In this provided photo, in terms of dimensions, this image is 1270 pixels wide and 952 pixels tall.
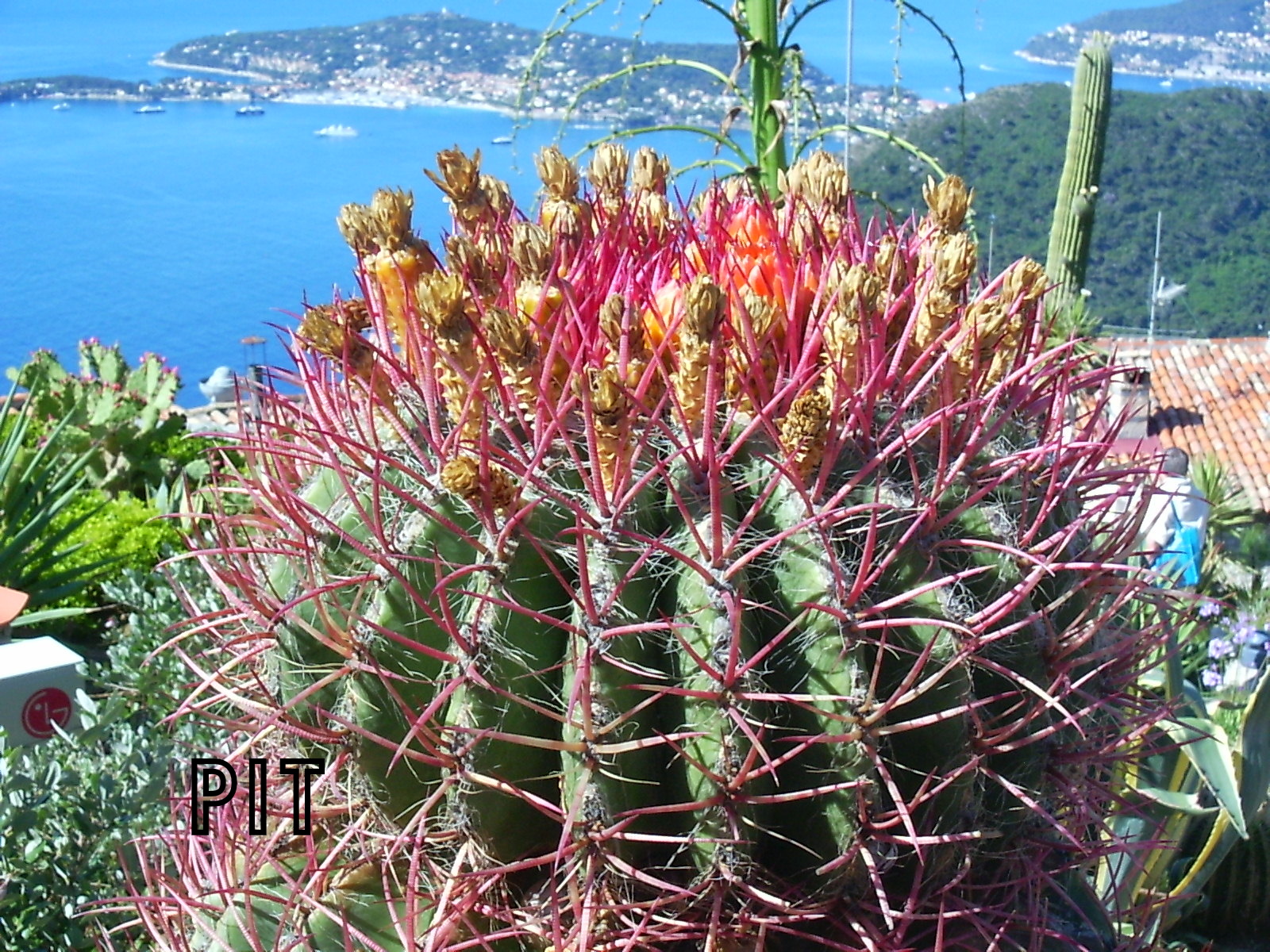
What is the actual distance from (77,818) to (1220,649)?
5.17 metres

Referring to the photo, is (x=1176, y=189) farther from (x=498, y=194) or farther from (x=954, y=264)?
(x=954, y=264)

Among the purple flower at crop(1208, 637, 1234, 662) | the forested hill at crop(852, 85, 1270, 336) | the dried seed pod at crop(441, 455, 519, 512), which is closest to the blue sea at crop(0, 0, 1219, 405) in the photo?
the purple flower at crop(1208, 637, 1234, 662)

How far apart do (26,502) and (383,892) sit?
4015 mm

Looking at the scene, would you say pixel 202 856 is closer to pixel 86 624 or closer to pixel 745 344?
pixel 745 344

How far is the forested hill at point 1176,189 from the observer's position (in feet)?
110

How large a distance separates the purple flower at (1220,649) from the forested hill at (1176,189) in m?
28.0

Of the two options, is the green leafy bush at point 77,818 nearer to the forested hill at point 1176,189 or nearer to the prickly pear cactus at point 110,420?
the prickly pear cactus at point 110,420

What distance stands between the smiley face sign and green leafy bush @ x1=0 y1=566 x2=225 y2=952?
0.29 metres

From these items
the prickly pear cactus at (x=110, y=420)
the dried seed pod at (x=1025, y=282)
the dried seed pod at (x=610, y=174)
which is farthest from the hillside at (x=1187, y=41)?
the dried seed pod at (x=1025, y=282)

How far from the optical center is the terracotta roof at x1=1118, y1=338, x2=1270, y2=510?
21.6 meters

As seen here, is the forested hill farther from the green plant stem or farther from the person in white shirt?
the green plant stem

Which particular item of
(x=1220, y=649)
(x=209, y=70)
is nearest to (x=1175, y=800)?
(x=1220, y=649)

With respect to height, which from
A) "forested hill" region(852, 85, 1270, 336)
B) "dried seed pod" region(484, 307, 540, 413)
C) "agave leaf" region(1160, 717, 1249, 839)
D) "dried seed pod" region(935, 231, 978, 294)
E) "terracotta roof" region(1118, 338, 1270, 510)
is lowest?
"terracotta roof" region(1118, 338, 1270, 510)

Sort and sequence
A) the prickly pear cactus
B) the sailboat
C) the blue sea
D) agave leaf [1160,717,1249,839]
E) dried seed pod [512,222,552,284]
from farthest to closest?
the sailboat, the blue sea, the prickly pear cactus, agave leaf [1160,717,1249,839], dried seed pod [512,222,552,284]
